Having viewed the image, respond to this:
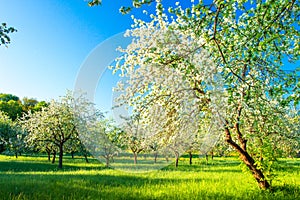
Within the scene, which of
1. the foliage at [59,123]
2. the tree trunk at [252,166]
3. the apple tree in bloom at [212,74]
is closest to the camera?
the apple tree in bloom at [212,74]

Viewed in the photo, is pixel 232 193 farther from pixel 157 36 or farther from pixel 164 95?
pixel 157 36

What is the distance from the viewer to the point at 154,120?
8.93 metres

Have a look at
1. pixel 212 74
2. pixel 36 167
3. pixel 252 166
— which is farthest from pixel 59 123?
pixel 212 74

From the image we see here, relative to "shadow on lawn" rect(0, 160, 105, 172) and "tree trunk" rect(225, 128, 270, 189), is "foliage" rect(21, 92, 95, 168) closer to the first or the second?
"shadow on lawn" rect(0, 160, 105, 172)

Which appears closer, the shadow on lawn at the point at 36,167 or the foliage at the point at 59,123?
the shadow on lawn at the point at 36,167

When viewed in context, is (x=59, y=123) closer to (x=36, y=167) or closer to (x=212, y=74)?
(x=36, y=167)

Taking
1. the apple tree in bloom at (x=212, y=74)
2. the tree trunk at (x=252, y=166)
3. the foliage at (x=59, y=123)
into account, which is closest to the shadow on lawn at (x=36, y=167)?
the foliage at (x=59, y=123)

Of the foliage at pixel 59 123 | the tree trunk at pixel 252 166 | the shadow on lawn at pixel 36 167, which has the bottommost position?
the shadow on lawn at pixel 36 167

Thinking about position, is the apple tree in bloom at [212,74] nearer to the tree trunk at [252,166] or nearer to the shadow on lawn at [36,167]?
the tree trunk at [252,166]

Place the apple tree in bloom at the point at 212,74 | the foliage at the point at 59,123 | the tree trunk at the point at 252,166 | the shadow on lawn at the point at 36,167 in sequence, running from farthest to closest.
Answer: the foliage at the point at 59,123, the shadow on lawn at the point at 36,167, the tree trunk at the point at 252,166, the apple tree in bloom at the point at 212,74

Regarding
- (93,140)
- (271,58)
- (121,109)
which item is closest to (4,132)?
(93,140)

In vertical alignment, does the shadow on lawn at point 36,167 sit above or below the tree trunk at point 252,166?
below

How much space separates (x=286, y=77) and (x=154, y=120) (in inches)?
169

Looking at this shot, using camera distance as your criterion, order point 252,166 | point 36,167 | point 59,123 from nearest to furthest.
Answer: point 252,166 < point 36,167 < point 59,123
